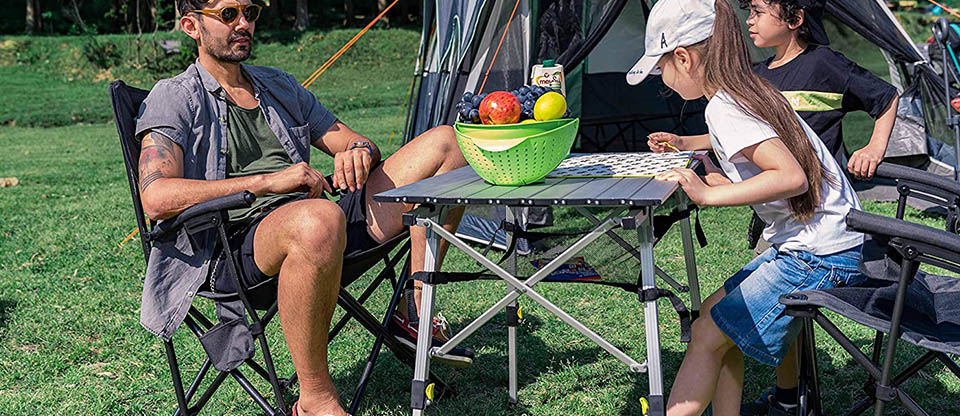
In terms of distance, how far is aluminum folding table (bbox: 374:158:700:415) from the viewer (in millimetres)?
1793

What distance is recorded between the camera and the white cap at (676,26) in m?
1.94

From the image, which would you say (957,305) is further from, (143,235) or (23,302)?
(23,302)

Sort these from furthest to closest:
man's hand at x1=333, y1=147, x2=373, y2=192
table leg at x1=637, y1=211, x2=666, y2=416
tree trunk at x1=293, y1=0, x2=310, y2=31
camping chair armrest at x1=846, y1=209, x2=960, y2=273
Answer: 1. tree trunk at x1=293, y1=0, x2=310, y2=31
2. man's hand at x1=333, y1=147, x2=373, y2=192
3. table leg at x1=637, y1=211, x2=666, y2=416
4. camping chair armrest at x1=846, y1=209, x2=960, y2=273

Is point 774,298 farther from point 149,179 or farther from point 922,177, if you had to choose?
point 149,179

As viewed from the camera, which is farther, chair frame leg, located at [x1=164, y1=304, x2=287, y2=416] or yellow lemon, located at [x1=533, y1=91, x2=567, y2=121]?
chair frame leg, located at [x1=164, y1=304, x2=287, y2=416]

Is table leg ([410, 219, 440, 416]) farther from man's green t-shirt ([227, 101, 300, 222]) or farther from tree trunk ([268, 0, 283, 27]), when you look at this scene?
tree trunk ([268, 0, 283, 27])

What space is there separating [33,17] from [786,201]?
22.5 meters

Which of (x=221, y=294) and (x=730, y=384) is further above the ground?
(x=221, y=294)

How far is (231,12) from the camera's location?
2.52 metres

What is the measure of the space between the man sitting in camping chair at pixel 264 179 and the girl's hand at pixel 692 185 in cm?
80

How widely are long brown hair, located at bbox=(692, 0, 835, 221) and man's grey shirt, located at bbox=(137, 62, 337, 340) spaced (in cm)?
129

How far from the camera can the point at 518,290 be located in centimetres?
200

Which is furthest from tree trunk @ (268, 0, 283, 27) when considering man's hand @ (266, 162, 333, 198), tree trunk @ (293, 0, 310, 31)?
man's hand @ (266, 162, 333, 198)

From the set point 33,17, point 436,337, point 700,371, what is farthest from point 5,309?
point 33,17
